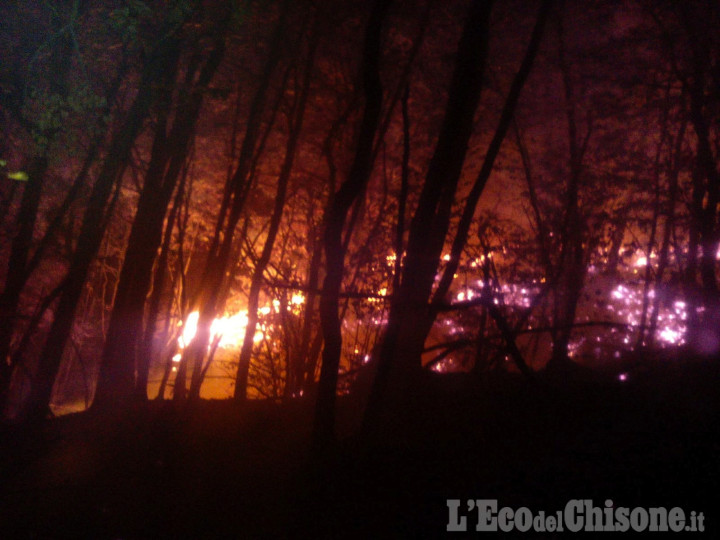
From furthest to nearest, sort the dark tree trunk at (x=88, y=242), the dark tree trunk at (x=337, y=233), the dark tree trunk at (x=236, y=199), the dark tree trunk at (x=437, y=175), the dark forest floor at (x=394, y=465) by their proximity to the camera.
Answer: the dark tree trunk at (x=88, y=242) → the dark tree trunk at (x=236, y=199) → the dark tree trunk at (x=437, y=175) → the dark tree trunk at (x=337, y=233) → the dark forest floor at (x=394, y=465)

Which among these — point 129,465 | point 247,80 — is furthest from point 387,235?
point 129,465

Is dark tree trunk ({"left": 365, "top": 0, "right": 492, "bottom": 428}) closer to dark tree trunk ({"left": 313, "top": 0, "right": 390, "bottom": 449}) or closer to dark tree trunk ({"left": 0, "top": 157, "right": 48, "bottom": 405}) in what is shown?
dark tree trunk ({"left": 313, "top": 0, "right": 390, "bottom": 449})

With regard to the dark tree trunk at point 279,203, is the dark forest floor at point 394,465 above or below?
below

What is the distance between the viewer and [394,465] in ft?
18.9

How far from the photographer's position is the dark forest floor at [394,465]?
191 inches

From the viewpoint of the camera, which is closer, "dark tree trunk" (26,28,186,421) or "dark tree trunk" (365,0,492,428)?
"dark tree trunk" (365,0,492,428)

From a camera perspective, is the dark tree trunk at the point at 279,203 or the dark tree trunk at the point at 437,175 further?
the dark tree trunk at the point at 279,203

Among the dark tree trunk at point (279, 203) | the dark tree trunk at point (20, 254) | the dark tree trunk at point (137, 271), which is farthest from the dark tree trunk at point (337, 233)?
the dark tree trunk at point (20, 254)

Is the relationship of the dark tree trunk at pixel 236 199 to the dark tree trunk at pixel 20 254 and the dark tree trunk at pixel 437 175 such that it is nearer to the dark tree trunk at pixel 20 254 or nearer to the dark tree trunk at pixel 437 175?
the dark tree trunk at pixel 20 254

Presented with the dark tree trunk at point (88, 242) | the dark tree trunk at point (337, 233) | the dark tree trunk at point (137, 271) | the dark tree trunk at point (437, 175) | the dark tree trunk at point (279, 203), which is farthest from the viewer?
the dark tree trunk at point (279, 203)

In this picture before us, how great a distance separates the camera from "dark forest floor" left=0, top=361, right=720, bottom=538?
4.84 m

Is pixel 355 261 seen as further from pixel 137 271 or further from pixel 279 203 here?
pixel 137 271

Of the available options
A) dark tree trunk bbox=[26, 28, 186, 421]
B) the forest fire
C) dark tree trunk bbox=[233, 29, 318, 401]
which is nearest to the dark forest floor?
the forest fire

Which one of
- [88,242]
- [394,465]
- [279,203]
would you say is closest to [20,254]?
[88,242]
